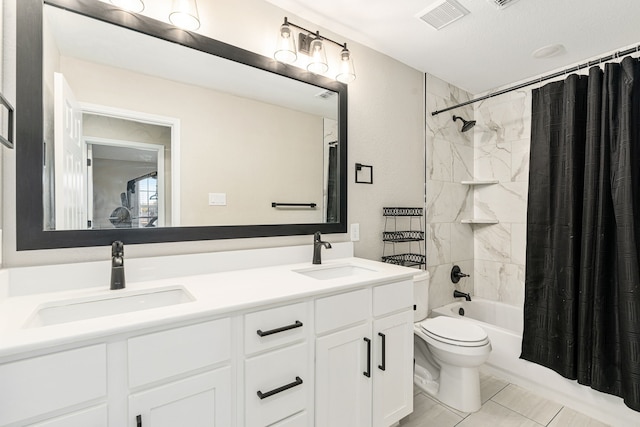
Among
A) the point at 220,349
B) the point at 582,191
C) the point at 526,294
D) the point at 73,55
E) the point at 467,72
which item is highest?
the point at 467,72

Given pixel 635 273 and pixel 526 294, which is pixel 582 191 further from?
pixel 526 294

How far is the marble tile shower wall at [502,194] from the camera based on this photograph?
2643 millimetres

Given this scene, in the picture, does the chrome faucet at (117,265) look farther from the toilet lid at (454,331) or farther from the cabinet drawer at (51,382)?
the toilet lid at (454,331)

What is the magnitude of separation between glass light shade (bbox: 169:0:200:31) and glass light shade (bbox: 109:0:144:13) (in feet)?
0.40

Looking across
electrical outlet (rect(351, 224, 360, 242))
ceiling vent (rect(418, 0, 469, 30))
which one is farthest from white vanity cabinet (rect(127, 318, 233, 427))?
ceiling vent (rect(418, 0, 469, 30))

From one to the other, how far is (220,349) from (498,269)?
2687 millimetres

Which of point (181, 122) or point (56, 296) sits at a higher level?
point (181, 122)

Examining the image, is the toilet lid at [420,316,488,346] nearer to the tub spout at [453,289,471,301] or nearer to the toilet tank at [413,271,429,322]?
the toilet tank at [413,271,429,322]

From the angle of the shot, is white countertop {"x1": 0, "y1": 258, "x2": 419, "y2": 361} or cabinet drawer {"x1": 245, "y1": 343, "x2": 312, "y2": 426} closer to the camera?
white countertop {"x1": 0, "y1": 258, "x2": 419, "y2": 361}

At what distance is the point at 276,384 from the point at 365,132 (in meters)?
1.65

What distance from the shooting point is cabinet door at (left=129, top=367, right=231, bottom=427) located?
2.86 ft

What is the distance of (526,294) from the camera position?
7.28 ft

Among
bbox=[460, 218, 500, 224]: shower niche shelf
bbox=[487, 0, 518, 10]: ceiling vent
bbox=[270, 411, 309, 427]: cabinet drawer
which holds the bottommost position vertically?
bbox=[270, 411, 309, 427]: cabinet drawer

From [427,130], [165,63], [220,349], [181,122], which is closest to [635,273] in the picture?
[427,130]
